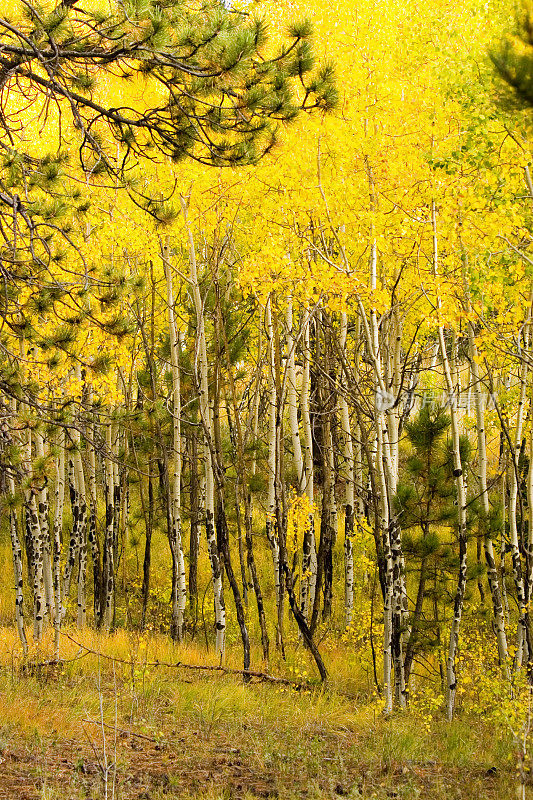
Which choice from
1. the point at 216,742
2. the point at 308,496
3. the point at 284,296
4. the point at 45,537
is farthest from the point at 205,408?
the point at 216,742

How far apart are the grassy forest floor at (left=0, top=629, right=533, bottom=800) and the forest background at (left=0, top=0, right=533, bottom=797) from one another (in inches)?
1.7

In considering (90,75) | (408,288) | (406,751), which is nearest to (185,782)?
(406,751)

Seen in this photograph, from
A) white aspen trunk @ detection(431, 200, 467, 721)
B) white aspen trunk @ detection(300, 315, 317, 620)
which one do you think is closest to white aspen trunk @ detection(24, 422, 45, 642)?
white aspen trunk @ detection(300, 315, 317, 620)

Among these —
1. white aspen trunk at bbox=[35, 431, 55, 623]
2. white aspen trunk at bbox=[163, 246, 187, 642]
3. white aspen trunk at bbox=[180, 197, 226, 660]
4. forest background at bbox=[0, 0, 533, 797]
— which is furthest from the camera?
white aspen trunk at bbox=[163, 246, 187, 642]

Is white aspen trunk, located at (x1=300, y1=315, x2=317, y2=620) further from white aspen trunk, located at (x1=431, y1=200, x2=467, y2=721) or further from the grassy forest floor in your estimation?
white aspen trunk, located at (x1=431, y1=200, x2=467, y2=721)

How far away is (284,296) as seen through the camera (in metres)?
9.26

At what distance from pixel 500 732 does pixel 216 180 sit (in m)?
7.03

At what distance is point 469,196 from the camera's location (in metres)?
7.55

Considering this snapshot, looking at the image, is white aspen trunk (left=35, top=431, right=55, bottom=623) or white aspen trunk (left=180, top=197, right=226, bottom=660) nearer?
white aspen trunk (left=180, top=197, right=226, bottom=660)

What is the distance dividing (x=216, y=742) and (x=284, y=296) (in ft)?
17.3

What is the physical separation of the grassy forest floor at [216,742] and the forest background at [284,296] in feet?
0.14

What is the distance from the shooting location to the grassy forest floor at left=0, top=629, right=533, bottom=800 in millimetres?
4824

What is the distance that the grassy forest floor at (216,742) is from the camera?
482 centimetres

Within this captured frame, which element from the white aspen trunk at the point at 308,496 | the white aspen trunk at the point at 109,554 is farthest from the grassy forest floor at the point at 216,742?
the white aspen trunk at the point at 109,554
